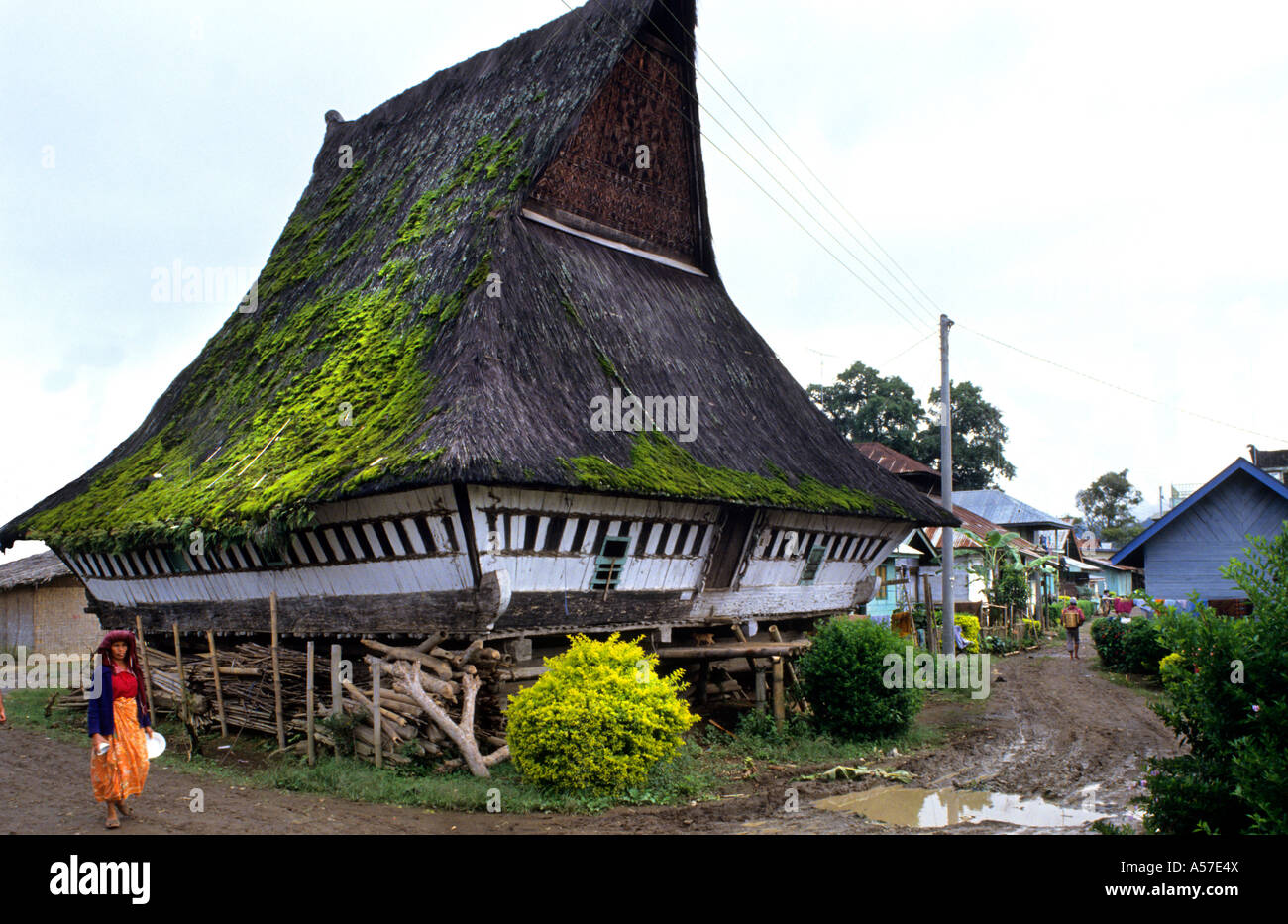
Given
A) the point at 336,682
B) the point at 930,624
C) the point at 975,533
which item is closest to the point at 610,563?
the point at 336,682

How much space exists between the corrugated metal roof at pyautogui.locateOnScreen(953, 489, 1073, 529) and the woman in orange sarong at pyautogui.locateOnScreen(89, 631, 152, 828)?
52.0m

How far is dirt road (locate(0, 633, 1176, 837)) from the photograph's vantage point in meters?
10.3

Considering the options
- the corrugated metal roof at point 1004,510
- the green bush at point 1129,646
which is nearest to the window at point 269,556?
the green bush at point 1129,646

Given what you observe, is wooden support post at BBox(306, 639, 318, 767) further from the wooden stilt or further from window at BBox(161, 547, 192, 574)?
window at BBox(161, 547, 192, 574)

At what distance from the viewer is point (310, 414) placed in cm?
1617

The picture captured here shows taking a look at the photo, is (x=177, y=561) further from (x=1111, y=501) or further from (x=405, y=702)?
(x=1111, y=501)

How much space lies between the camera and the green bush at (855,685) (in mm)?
16500

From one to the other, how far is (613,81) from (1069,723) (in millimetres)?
14358

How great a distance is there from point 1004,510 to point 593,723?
50.1 metres

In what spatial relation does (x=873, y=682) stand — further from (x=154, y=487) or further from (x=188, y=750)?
(x=154, y=487)

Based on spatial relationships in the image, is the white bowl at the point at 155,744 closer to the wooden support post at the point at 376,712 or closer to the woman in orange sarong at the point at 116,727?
the woman in orange sarong at the point at 116,727

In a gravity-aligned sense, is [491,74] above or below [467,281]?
above

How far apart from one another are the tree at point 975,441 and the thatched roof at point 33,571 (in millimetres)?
50419
